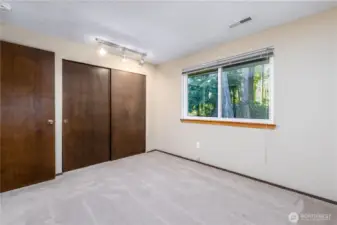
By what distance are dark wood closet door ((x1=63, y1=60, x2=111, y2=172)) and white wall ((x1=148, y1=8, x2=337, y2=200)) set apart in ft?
7.11

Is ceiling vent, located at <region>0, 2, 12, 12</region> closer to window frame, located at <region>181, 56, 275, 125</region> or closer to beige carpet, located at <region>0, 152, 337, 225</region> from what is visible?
beige carpet, located at <region>0, 152, 337, 225</region>

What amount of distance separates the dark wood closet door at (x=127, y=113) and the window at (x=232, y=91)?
3.36 ft

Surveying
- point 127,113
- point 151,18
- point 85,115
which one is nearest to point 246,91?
point 151,18

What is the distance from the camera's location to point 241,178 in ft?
8.86

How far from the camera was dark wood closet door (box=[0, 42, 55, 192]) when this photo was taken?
2230 millimetres

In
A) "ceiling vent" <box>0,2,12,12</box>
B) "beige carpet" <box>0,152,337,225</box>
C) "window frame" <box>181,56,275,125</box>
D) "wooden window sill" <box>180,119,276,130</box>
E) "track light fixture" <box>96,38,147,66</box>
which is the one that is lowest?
"beige carpet" <box>0,152,337,225</box>

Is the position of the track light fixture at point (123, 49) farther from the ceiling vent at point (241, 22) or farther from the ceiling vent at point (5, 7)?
the ceiling vent at point (241, 22)

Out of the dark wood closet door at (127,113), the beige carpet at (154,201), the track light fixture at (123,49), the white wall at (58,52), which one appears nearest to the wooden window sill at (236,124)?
the beige carpet at (154,201)

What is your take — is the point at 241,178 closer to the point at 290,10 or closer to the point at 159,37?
the point at 290,10

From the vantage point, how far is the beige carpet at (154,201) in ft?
5.59

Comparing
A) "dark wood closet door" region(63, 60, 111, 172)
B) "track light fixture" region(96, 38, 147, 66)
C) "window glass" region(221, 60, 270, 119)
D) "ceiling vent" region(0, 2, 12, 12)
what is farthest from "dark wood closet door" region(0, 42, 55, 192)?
"window glass" region(221, 60, 270, 119)

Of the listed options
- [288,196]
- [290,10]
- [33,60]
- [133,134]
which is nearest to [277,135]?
[288,196]

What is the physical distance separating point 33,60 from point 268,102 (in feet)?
11.2

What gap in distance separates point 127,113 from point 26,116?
178cm
